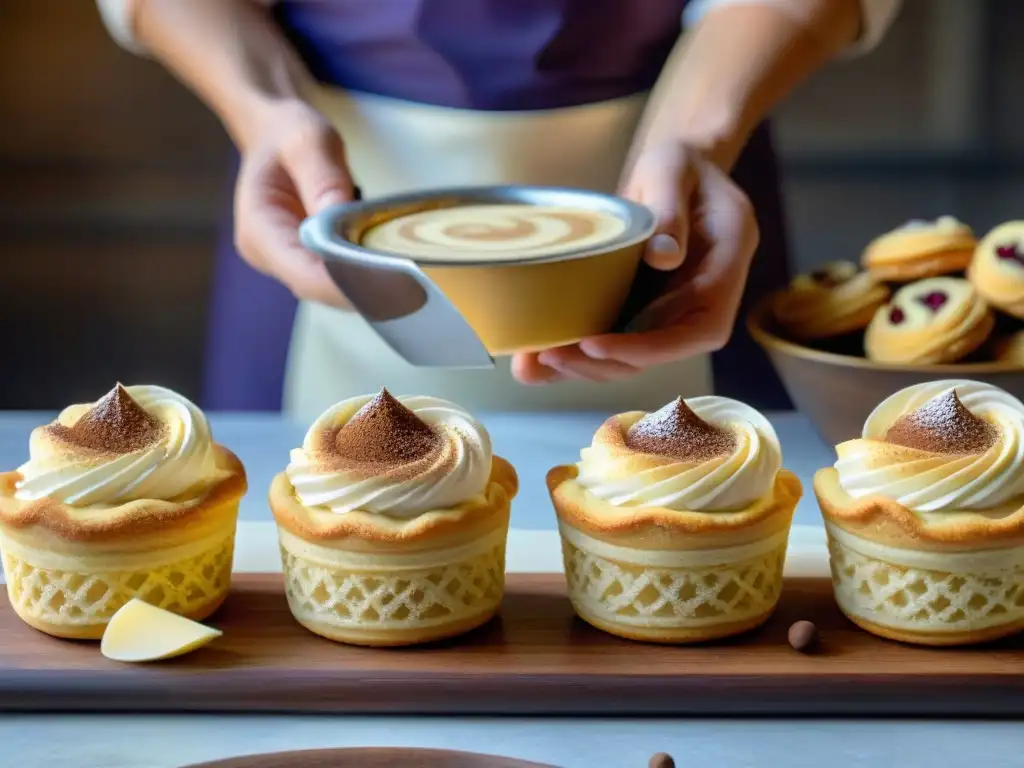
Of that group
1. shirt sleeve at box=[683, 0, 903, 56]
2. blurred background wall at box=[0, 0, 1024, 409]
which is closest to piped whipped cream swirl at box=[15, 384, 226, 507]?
shirt sleeve at box=[683, 0, 903, 56]

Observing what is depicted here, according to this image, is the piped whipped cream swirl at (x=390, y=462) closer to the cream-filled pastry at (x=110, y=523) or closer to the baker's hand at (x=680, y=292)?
the cream-filled pastry at (x=110, y=523)

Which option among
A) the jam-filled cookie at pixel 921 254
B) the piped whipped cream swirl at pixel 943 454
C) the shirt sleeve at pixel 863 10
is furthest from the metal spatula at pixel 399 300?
the shirt sleeve at pixel 863 10

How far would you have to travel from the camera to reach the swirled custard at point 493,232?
1347 millimetres

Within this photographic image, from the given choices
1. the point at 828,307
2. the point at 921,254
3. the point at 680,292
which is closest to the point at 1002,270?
the point at 921,254

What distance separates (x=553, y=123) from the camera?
6.93ft

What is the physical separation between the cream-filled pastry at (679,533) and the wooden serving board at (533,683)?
0.05 meters

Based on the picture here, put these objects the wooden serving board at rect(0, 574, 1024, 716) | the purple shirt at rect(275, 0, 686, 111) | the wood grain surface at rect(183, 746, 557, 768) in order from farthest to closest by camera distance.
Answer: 1. the purple shirt at rect(275, 0, 686, 111)
2. the wooden serving board at rect(0, 574, 1024, 716)
3. the wood grain surface at rect(183, 746, 557, 768)

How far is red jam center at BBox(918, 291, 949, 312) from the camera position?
1.81 m

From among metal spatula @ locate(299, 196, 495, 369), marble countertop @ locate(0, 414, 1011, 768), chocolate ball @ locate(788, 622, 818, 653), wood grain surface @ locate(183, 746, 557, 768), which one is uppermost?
metal spatula @ locate(299, 196, 495, 369)

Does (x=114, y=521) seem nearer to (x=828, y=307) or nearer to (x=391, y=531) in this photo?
(x=391, y=531)

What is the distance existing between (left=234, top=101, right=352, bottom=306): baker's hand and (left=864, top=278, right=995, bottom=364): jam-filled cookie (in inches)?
30.0

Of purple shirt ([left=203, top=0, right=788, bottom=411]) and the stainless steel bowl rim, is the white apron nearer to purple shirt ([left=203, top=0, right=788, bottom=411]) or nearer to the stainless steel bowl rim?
purple shirt ([left=203, top=0, right=788, bottom=411])

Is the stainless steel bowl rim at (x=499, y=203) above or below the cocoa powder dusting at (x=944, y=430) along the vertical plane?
above

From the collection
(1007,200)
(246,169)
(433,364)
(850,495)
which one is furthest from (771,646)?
(1007,200)
